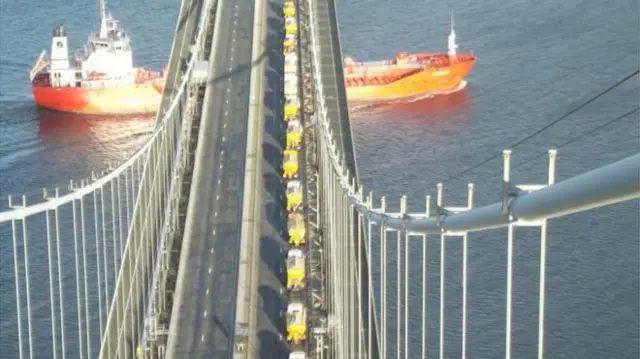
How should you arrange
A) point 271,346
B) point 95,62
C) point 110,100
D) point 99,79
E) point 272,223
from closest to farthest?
point 271,346 → point 272,223 → point 110,100 → point 95,62 → point 99,79

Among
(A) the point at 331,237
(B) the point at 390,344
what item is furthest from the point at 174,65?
(B) the point at 390,344

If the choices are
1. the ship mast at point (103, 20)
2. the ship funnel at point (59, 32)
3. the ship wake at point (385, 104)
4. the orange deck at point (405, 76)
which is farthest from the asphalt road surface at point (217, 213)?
the ship funnel at point (59, 32)

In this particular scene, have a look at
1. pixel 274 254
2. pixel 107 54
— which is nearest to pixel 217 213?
pixel 274 254

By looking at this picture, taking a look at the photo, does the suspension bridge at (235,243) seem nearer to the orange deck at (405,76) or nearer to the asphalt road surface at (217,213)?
the asphalt road surface at (217,213)

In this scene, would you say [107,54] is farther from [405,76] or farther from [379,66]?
[405,76]

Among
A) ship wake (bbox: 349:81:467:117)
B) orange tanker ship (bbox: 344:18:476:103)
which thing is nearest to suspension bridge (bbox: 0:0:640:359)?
orange tanker ship (bbox: 344:18:476:103)

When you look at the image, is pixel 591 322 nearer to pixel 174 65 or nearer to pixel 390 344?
pixel 390 344

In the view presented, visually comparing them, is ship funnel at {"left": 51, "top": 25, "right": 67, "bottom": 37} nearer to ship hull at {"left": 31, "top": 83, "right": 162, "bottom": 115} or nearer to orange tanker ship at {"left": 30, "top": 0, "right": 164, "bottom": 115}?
orange tanker ship at {"left": 30, "top": 0, "right": 164, "bottom": 115}
